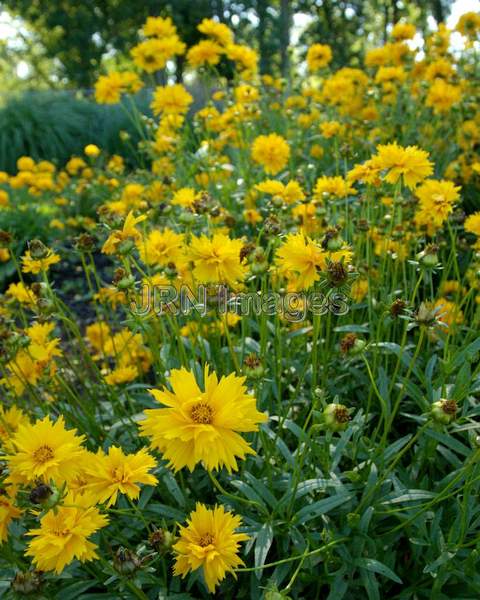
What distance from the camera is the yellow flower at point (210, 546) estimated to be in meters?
1.02

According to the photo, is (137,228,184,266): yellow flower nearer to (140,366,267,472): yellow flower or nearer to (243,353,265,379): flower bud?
(243,353,265,379): flower bud

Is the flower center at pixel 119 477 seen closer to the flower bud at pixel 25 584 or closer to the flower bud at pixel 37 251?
the flower bud at pixel 25 584

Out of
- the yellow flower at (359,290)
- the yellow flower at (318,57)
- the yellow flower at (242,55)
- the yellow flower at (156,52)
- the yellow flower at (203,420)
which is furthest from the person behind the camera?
the yellow flower at (318,57)

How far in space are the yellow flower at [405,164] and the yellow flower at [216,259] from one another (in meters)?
0.50

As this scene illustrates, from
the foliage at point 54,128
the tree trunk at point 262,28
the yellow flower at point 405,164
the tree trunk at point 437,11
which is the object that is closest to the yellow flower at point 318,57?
the yellow flower at point 405,164

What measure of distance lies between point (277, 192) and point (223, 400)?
0.98 m

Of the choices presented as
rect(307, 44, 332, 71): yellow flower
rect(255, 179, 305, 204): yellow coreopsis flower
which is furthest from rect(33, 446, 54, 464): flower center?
rect(307, 44, 332, 71): yellow flower

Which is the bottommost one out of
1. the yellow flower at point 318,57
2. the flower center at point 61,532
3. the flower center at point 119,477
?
the flower center at point 61,532

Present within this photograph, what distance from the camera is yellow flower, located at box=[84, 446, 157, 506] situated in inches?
41.4

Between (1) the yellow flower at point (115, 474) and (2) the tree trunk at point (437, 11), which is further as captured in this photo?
(2) the tree trunk at point (437, 11)

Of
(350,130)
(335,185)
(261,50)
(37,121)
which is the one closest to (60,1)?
(261,50)

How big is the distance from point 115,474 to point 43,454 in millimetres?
140

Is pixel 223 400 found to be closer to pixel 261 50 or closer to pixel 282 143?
pixel 282 143

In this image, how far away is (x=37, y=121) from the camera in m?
8.54
